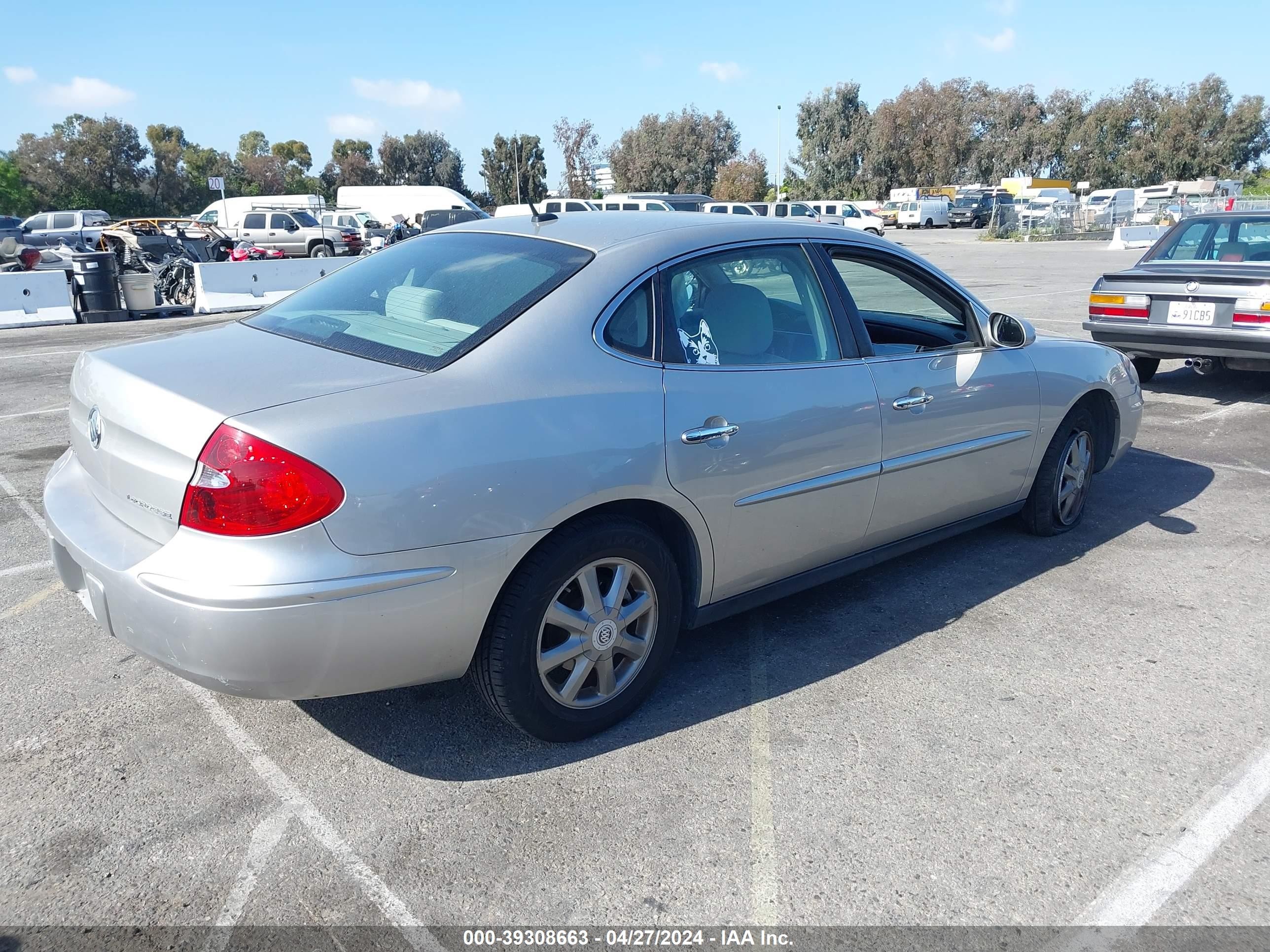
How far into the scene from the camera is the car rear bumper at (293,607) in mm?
2521

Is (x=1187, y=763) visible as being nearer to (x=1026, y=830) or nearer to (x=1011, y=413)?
(x=1026, y=830)

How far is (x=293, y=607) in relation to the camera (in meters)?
2.52

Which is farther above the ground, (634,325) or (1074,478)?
(634,325)

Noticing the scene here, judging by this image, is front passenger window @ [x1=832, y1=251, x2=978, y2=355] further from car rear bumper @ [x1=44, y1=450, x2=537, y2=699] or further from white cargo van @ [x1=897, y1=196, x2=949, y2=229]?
white cargo van @ [x1=897, y1=196, x2=949, y2=229]

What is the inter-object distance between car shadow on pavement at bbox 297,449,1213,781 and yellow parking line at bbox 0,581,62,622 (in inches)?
63.9

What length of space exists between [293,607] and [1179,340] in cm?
800

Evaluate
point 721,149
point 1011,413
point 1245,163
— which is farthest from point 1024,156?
point 1011,413

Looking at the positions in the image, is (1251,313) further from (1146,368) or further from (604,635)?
(604,635)

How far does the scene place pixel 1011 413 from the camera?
446 cm

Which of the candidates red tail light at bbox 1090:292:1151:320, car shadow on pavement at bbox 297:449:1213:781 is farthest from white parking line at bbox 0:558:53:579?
red tail light at bbox 1090:292:1151:320

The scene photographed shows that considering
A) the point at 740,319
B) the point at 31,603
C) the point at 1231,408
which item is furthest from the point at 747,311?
the point at 1231,408

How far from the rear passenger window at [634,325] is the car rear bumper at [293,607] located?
2.43ft

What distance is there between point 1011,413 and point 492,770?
285 centimetres

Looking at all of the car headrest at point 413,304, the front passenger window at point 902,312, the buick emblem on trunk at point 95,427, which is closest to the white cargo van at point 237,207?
the front passenger window at point 902,312
